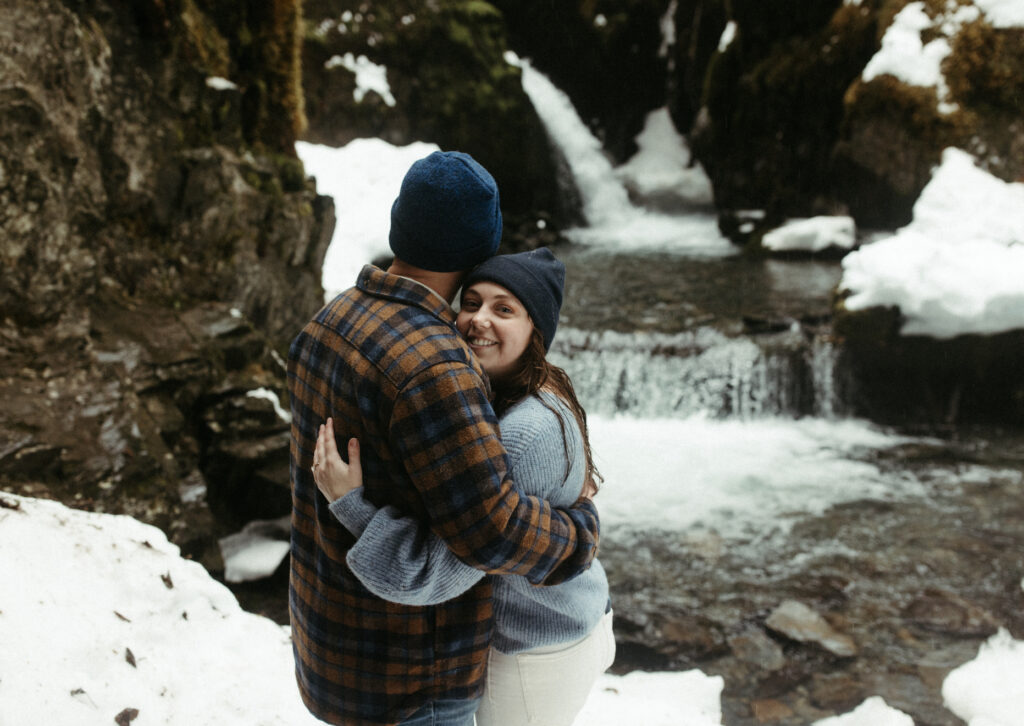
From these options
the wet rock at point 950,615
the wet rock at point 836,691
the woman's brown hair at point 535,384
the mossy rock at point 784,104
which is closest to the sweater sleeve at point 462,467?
the woman's brown hair at point 535,384

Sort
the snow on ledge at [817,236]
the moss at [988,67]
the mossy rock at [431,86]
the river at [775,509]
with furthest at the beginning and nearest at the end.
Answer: the mossy rock at [431,86], the snow on ledge at [817,236], the moss at [988,67], the river at [775,509]

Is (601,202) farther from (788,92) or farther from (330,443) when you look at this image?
(330,443)

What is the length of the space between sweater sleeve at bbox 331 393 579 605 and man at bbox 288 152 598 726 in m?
0.05

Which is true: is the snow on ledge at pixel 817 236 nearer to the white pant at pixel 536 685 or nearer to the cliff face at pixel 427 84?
the cliff face at pixel 427 84

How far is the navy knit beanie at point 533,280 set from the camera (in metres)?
1.60

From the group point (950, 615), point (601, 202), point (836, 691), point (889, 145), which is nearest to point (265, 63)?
point (836, 691)

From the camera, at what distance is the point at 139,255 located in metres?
4.99

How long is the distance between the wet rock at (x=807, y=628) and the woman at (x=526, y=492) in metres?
3.81

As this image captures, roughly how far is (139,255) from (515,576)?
453 cm

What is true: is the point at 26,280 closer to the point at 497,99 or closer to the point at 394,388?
the point at 394,388

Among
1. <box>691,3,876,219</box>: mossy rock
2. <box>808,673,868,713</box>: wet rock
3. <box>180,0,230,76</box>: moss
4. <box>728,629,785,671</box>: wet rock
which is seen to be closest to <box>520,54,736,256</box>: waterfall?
<box>691,3,876,219</box>: mossy rock

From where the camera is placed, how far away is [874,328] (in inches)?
348

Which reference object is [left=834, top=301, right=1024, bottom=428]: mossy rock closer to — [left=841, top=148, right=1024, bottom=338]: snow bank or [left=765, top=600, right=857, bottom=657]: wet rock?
[left=841, top=148, right=1024, bottom=338]: snow bank

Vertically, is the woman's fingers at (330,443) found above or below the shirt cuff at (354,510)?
above
